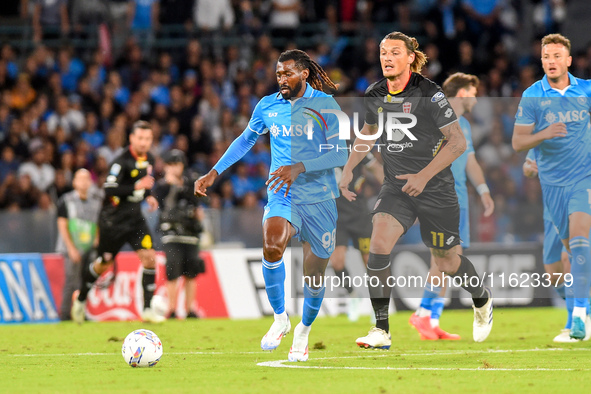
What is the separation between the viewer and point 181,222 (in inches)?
521

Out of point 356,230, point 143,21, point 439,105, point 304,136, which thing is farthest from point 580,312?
point 143,21

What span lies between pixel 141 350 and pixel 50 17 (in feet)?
44.8

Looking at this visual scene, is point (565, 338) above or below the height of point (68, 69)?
below

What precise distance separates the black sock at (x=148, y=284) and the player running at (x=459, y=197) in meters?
3.88

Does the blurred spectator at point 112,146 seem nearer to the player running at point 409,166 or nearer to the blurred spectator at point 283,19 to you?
the blurred spectator at point 283,19

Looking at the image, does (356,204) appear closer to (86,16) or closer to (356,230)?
(356,230)

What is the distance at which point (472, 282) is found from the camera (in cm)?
862

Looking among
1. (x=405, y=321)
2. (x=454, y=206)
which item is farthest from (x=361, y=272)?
(x=454, y=206)

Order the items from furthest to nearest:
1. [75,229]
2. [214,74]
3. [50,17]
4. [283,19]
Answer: [283,19]
[50,17]
[214,74]
[75,229]

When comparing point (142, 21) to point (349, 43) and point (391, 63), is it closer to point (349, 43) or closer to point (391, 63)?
point (349, 43)

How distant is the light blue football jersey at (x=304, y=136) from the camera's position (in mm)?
7598

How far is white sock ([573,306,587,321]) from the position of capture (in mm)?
8484

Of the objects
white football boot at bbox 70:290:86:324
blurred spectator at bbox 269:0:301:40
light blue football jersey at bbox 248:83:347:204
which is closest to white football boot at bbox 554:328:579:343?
light blue football jersey at bbox 248:83:347:204

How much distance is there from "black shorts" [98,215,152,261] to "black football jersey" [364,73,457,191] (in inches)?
184
